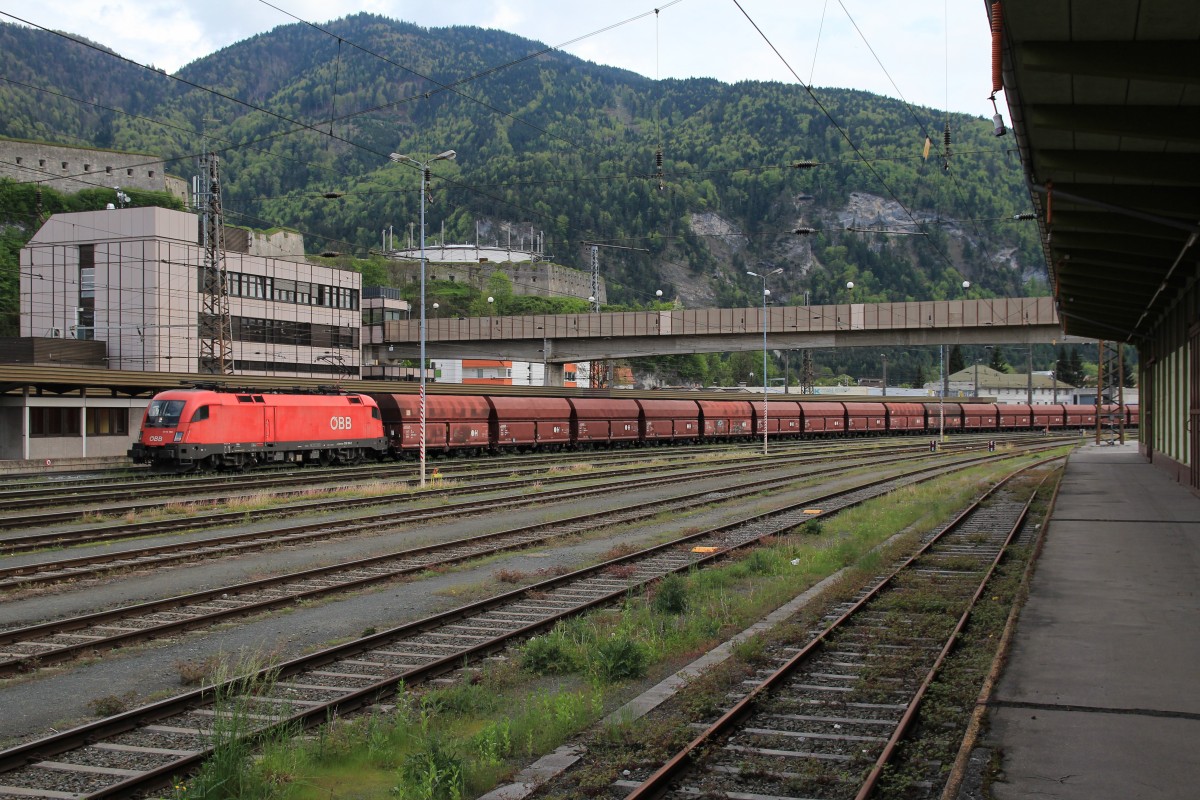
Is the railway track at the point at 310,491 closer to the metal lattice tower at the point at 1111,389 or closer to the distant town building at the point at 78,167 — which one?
the metal lattice tower at the point at 1111,389

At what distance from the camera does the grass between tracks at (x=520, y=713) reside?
7156 millimetres

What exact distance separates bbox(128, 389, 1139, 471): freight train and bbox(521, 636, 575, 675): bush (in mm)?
Answer: 24822

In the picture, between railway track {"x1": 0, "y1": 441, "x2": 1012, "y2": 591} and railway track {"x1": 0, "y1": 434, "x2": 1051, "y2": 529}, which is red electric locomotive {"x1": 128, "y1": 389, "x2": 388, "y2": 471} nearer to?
railway track {"x1": 0, "y1": 434, "x2": 1051, "y2": 529}

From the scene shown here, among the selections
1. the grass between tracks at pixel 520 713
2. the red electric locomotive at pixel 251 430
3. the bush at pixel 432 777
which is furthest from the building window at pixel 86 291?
the bush at pixel 432 777

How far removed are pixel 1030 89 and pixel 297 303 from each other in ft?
235

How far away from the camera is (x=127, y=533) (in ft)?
68.2

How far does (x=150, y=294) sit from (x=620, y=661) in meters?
A: 63.4

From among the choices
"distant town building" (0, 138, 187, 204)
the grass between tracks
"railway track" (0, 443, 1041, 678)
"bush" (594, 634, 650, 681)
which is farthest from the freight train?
"distant town building" (0, 138, 187, 204)

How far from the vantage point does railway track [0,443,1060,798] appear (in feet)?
24.4

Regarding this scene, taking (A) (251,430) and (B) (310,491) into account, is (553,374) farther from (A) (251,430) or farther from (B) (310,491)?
(B) (310,491)

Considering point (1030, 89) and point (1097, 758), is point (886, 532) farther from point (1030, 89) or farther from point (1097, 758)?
point (1097, 758)

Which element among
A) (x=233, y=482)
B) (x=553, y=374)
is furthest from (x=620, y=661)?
(x=553, y=374)

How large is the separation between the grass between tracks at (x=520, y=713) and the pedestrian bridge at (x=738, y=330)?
143 feet

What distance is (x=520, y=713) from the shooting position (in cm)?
909
